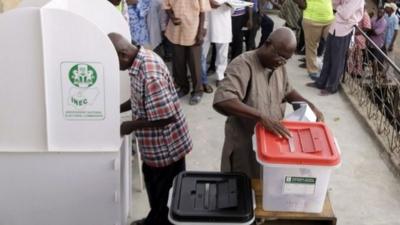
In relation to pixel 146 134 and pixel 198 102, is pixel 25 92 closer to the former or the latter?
pixel 146 134

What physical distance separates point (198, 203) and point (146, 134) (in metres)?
0.71

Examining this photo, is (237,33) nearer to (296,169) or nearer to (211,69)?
(211,69)

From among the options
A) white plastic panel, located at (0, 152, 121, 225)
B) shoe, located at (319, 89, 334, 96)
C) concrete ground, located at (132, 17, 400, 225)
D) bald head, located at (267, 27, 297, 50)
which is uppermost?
bald head, located at (267, 27, 297, 50)

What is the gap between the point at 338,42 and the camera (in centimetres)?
569

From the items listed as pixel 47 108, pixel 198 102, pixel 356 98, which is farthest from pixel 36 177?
pixel 356 98

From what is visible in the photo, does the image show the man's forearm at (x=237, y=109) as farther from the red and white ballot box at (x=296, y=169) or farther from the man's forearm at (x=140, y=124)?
the man's forearm at (x=140, y=124)

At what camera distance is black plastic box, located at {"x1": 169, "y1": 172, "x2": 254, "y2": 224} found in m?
2.04

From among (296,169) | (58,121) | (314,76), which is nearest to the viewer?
(296,169)

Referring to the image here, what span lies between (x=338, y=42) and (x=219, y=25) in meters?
1.46

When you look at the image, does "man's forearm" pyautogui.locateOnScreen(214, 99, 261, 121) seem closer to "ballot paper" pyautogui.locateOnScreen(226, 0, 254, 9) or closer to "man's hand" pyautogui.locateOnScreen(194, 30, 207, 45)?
"man's hand" pyautogui.locateOnScreen(194, 30, 207, 45)

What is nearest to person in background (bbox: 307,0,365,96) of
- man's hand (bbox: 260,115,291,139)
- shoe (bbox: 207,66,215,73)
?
shoe (bbox: 207,66,215,73)

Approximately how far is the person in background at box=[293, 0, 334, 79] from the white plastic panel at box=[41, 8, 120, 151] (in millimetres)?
4269

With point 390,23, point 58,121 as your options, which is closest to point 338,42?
point 390,23

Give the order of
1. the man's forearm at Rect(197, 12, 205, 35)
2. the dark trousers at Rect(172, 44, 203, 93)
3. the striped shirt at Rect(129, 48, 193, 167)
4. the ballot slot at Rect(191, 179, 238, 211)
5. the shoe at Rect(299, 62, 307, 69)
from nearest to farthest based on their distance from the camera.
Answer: the ballot slot at Rect(191, 179, 238, 211) → the striped shirt at Rect(129, 48, 193, 167) → the man's forearm at Rect(197, 12, 205, 35) → the dark trousers at Rect(172, 44, 203, 93) → the shoe at Rect(299, 62, 307, 69)
